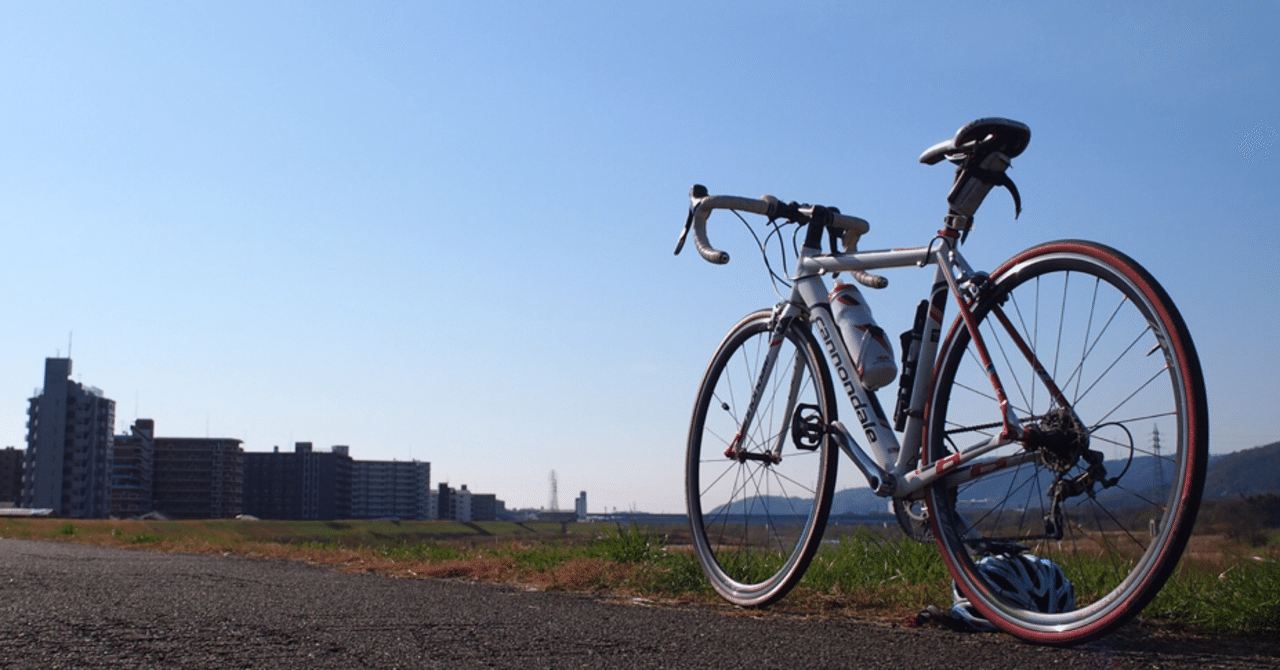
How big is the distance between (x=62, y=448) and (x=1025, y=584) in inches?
6434

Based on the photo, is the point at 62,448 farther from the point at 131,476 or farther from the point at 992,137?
the point at 992,137

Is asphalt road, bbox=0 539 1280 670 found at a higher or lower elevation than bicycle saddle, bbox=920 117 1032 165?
lower

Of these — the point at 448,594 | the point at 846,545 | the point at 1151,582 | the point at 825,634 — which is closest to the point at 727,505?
the point at 846,545

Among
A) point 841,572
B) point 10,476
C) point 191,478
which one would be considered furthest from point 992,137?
point 10,476

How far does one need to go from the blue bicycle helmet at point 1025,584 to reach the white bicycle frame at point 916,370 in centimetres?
31

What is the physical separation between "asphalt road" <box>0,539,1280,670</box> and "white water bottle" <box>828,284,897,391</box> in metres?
0.94

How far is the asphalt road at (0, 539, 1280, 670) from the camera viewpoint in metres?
2.79

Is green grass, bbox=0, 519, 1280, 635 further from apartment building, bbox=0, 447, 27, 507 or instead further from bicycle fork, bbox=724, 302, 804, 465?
apartment building, bbox=0, 447, 27, 507

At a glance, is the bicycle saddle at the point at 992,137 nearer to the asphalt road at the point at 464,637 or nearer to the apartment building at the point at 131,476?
the asphalt road at the point at 464,637

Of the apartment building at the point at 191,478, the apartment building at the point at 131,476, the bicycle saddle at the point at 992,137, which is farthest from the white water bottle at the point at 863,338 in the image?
the apartment building at the point at 191,478

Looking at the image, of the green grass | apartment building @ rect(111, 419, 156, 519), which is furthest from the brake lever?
apartment building @ rect(111, 419, 156, 519)

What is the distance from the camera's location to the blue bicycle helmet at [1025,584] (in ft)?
10.5

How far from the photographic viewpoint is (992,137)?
11.3 ft

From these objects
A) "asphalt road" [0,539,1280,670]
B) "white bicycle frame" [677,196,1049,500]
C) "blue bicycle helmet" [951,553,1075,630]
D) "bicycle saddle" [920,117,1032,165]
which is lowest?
"asphalt road" [0,539,1280,670]
